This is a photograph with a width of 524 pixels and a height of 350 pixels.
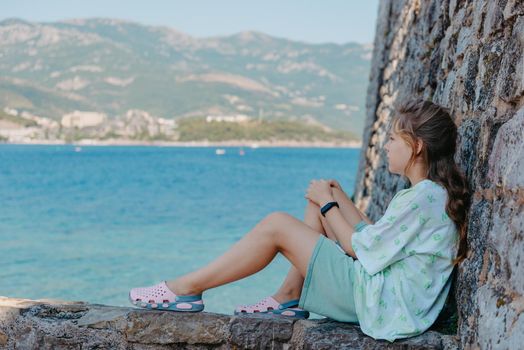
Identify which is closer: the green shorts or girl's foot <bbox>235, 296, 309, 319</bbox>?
the green shorts

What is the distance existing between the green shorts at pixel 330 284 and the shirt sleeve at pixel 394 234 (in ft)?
0.30

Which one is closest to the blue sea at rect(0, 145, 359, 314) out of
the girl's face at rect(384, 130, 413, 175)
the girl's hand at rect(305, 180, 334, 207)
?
the girl's hand at rect(305, 180, 334, 207)

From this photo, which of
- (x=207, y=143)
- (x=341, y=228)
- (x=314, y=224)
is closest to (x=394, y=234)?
(x=341, y=228)

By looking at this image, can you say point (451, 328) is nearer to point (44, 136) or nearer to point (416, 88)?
point (416, 88)

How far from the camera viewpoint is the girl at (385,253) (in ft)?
8.31

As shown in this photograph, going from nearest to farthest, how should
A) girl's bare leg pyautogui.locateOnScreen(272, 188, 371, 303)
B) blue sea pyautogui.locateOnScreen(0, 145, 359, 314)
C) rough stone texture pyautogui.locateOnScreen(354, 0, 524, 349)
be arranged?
rough stone texture pyautogui.locateOnScreen(354, 0, 524, 349) < girl's bare leg pyautogui.locateOnScreen(272, 188, 371, 303) < blue sea pyautogui.locateOnScreen(0, 145, 359, 314)

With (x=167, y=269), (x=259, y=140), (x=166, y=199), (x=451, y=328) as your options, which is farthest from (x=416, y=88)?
(x=259, y=140)

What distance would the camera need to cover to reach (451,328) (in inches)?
102

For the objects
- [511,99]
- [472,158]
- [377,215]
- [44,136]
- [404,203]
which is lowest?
[44,136]

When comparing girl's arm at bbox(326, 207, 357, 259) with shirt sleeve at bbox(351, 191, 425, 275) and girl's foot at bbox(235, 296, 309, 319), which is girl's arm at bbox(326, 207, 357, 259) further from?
girl's foot at bbox(235, 296, 309, 319)

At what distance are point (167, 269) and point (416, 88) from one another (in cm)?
743

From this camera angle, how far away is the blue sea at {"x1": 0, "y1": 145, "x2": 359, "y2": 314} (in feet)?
33.9

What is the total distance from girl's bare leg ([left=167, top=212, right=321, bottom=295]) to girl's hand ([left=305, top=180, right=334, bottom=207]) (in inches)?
7.4

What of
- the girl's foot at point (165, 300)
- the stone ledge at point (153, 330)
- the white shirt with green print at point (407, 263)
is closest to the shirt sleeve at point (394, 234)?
the white shirt with green print at point (407, 263)
